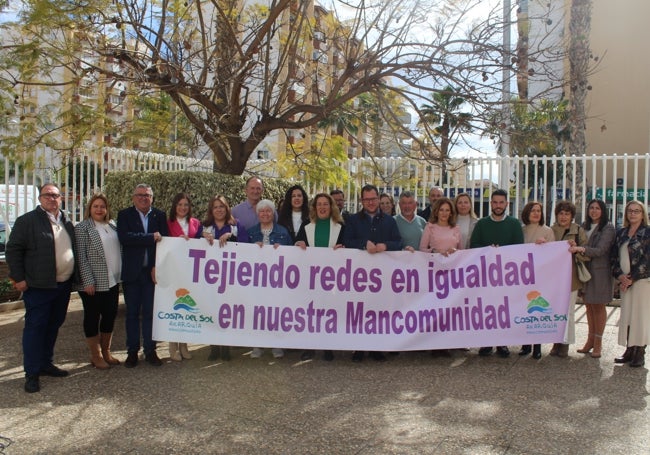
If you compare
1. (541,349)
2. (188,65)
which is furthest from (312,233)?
(188,65)

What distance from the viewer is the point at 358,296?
19.9ft

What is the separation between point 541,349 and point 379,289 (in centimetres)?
212

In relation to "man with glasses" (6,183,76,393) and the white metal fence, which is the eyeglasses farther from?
the white metal fence

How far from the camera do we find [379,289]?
6.08 meters

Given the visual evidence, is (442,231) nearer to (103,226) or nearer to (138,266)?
(138,266)

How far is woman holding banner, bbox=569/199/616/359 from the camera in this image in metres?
6.16

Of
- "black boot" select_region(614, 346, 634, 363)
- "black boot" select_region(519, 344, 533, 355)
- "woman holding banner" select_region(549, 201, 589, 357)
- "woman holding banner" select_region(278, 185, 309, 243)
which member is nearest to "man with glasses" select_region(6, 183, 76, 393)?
"woman holding banner" select_region(278, 185, 309, 243)

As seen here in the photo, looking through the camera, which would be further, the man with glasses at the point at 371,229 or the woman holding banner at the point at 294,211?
the woman holding banner at the point at 294,211

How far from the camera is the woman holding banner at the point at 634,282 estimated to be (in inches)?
230

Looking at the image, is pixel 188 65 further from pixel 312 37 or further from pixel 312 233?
pixel 312 233

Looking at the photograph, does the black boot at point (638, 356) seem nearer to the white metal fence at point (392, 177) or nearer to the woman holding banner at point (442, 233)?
the woman holding banner at point (442, 233)

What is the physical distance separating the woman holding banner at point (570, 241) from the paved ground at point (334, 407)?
0.72 ft

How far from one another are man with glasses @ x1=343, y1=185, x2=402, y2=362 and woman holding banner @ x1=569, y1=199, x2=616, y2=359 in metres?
1.94

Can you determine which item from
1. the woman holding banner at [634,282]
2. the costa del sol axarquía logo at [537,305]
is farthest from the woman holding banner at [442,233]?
the woman holding banner at [634,282]
